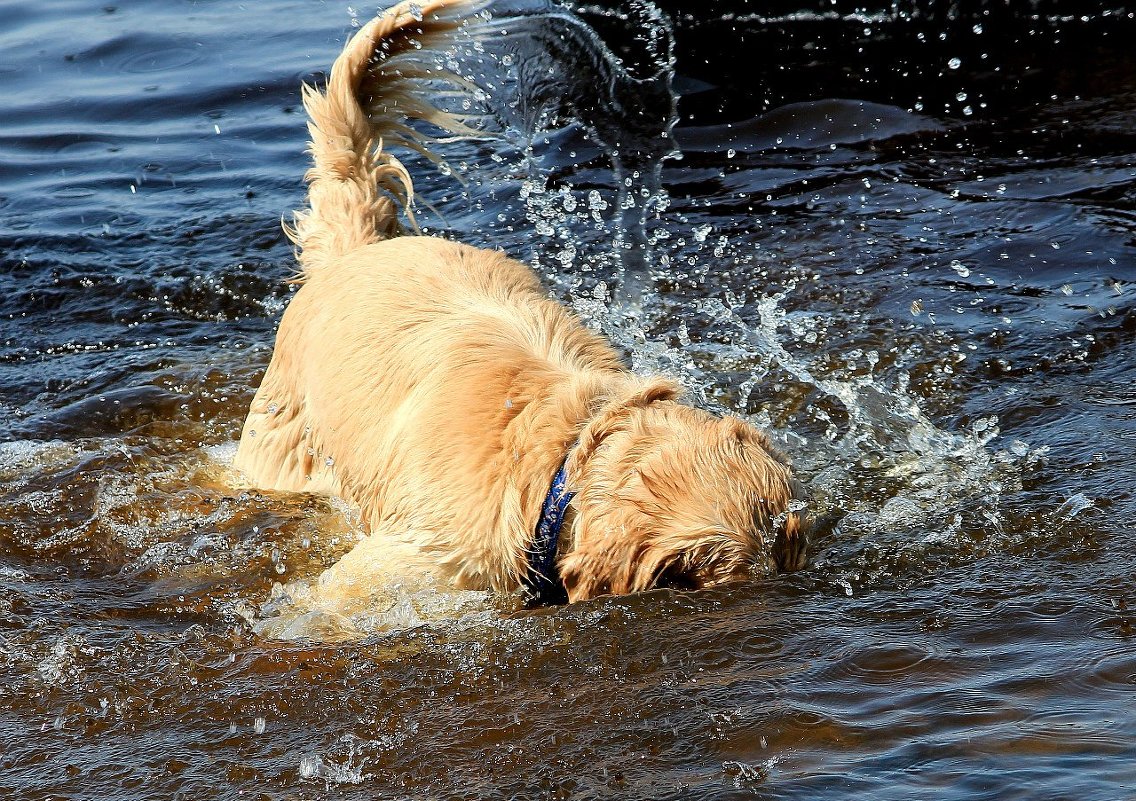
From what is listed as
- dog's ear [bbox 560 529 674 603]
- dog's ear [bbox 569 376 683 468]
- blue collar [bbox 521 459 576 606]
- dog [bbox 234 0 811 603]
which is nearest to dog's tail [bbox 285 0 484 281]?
dog [bbox 234 0 811 603]

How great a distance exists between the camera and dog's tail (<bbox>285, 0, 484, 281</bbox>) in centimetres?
574

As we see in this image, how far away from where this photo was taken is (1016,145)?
8.40 m

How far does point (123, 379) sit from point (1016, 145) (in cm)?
609

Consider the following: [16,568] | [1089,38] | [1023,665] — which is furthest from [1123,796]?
[1089,38]

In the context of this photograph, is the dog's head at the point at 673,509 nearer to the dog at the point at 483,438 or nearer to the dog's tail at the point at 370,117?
the dog at the point at 483,438

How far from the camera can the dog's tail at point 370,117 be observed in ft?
18.8

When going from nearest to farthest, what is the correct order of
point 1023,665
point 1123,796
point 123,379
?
point 1123,796 < point 1023,665 < point 123,379

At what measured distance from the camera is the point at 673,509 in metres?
3.77

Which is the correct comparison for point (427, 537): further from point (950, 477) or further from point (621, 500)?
point (950, 477)

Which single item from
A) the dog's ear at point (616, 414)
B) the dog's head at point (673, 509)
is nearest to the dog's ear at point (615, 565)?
the dog's head at point (673, 509)

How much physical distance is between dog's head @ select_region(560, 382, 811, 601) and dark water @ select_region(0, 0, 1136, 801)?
152mm

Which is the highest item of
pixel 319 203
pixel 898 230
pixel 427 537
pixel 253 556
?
pixel 319 203

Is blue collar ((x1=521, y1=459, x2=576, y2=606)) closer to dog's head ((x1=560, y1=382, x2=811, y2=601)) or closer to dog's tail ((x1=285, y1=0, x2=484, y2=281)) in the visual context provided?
dog's head ((x1=560, y1=382, x2=811, y2=601))

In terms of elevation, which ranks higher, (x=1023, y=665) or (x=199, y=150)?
(x=199, y=150)
